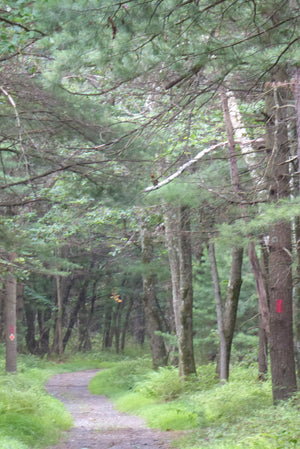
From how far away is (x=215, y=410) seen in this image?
959cm

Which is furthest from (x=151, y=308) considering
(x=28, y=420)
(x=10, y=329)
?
(x=28, y=420)

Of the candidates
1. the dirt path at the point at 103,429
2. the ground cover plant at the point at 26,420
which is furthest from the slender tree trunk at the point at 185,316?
the ground cover plant at the point at 26,420

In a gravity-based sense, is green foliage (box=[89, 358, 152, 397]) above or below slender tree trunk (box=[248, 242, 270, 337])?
below

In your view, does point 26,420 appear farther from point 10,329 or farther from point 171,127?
point 10,329

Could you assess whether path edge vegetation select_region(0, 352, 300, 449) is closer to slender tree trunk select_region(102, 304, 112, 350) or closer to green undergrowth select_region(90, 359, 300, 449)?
green undergrowth select_region(90, 359, 300, 449)

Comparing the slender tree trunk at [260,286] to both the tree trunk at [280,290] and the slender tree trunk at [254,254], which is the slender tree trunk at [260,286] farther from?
the tree trunk at [280,290]

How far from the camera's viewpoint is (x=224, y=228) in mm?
8312

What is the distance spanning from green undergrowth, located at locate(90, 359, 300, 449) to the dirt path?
14.4 inches

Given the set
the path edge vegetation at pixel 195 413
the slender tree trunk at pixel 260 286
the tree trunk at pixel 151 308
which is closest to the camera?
the path edge vegetation at pixel 195 413

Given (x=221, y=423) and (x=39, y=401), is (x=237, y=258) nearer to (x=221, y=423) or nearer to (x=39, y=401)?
(x=221, y=423)

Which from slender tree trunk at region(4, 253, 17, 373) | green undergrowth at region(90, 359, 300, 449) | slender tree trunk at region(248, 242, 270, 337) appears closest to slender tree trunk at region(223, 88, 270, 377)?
slender tree trunk at region(248, 242, 270, 337)

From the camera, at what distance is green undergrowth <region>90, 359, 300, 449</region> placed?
6.73 meters

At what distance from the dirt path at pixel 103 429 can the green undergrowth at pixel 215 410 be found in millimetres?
365

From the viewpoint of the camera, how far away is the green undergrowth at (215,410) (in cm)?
673
